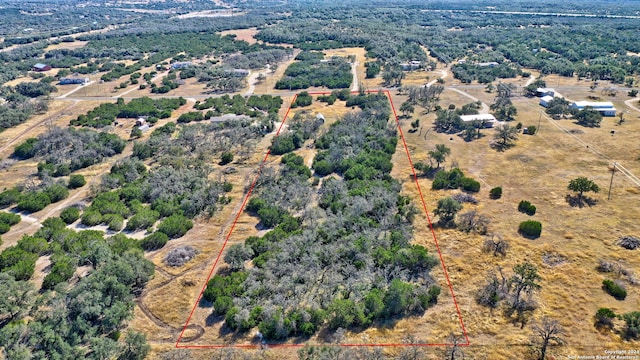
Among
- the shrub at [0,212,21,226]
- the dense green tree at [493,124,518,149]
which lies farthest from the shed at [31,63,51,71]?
the dense green tree at [493,124,518,149]

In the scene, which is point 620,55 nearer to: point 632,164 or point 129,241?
point 632,164

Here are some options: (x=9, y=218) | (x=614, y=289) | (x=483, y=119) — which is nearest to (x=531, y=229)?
(x=614, y=289)

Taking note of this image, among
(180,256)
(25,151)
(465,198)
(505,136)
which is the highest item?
(25,151)

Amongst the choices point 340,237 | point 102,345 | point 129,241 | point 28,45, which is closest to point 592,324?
point 340,237

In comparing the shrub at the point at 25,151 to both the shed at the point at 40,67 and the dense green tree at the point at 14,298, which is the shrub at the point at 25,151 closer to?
the dense green tree at the point at 14,298

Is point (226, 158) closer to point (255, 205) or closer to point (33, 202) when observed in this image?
point (255, 205)

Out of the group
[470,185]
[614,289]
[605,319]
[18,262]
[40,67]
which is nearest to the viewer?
Answer: [605,319]
